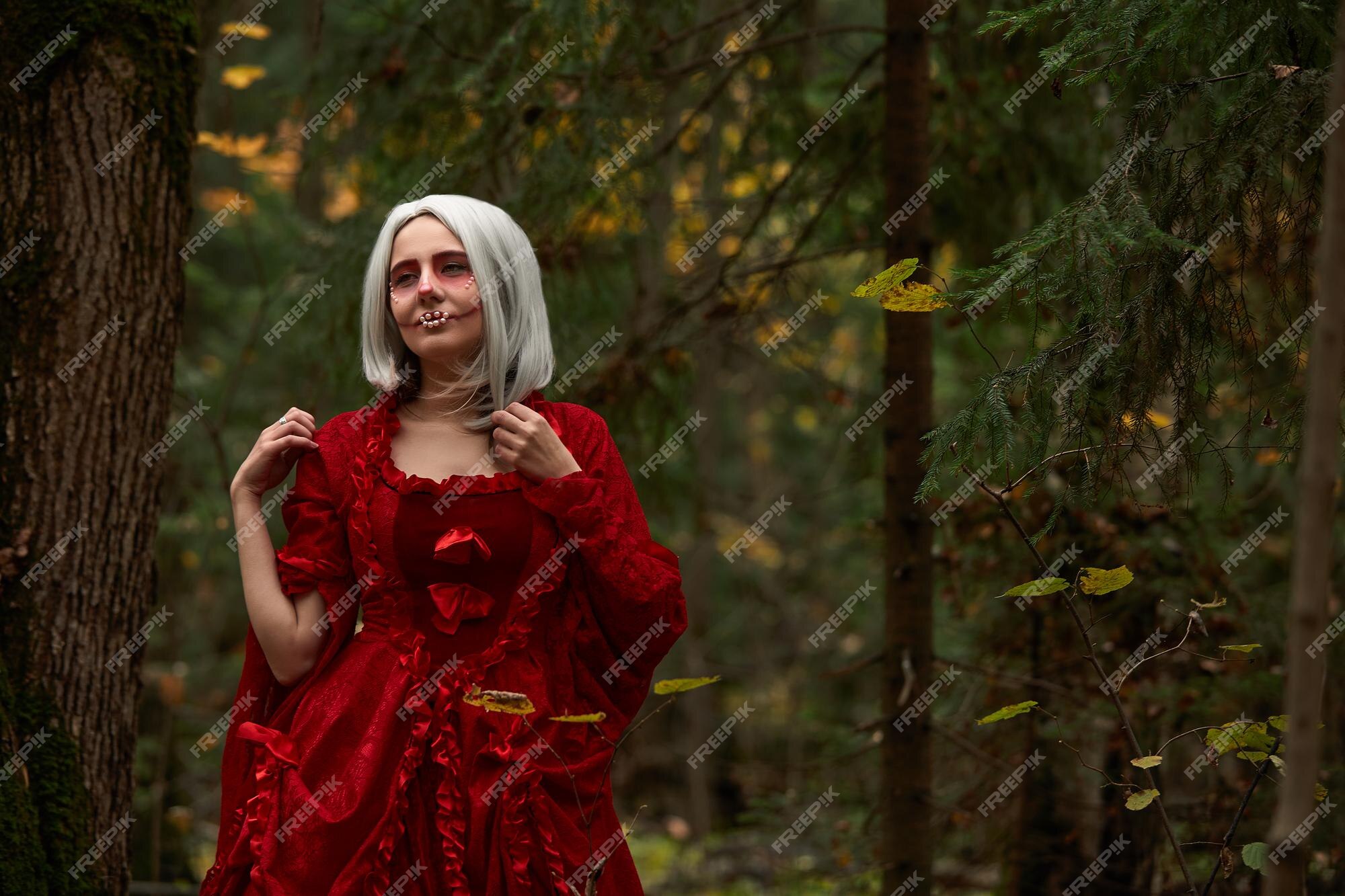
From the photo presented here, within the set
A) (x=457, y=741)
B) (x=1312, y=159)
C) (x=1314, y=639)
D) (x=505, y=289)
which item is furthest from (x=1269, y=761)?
(x=505, y=289)

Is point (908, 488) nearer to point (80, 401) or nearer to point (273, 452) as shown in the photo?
point (273, 452)

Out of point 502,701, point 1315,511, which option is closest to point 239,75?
point 502,701

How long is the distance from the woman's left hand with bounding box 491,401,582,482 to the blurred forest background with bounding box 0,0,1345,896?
0.86m

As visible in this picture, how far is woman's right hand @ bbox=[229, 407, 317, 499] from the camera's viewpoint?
2562 mm

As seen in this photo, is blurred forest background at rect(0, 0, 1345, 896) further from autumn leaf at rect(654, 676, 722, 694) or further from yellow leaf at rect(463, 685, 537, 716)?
yellow leaf at rect(463, 685, 537, 716)

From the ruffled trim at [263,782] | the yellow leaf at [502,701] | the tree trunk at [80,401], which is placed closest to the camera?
the yellow leaf at [502,701]

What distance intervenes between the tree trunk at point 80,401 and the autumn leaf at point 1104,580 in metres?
2.56

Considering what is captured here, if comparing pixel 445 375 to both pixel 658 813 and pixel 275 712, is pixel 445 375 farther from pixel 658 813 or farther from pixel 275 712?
pixel 658 813

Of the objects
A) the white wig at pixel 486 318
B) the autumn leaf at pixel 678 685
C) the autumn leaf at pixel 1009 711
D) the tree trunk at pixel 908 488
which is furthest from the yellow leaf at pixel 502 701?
the tree trunk at pixel 908 488

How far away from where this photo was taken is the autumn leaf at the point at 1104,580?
242 cm

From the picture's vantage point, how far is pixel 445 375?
2701 mm

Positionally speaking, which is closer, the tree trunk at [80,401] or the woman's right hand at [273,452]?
the woman's right hand at [273,452]

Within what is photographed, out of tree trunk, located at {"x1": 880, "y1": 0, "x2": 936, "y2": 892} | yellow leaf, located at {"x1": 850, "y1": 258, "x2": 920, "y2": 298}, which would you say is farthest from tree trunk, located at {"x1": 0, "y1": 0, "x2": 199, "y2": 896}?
tree trunk, located at {"x1": 880, "y1": 0, "x2": 936, "y2": 892}

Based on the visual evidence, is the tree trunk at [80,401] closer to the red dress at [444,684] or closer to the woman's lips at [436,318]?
the red dress at [444,684]
